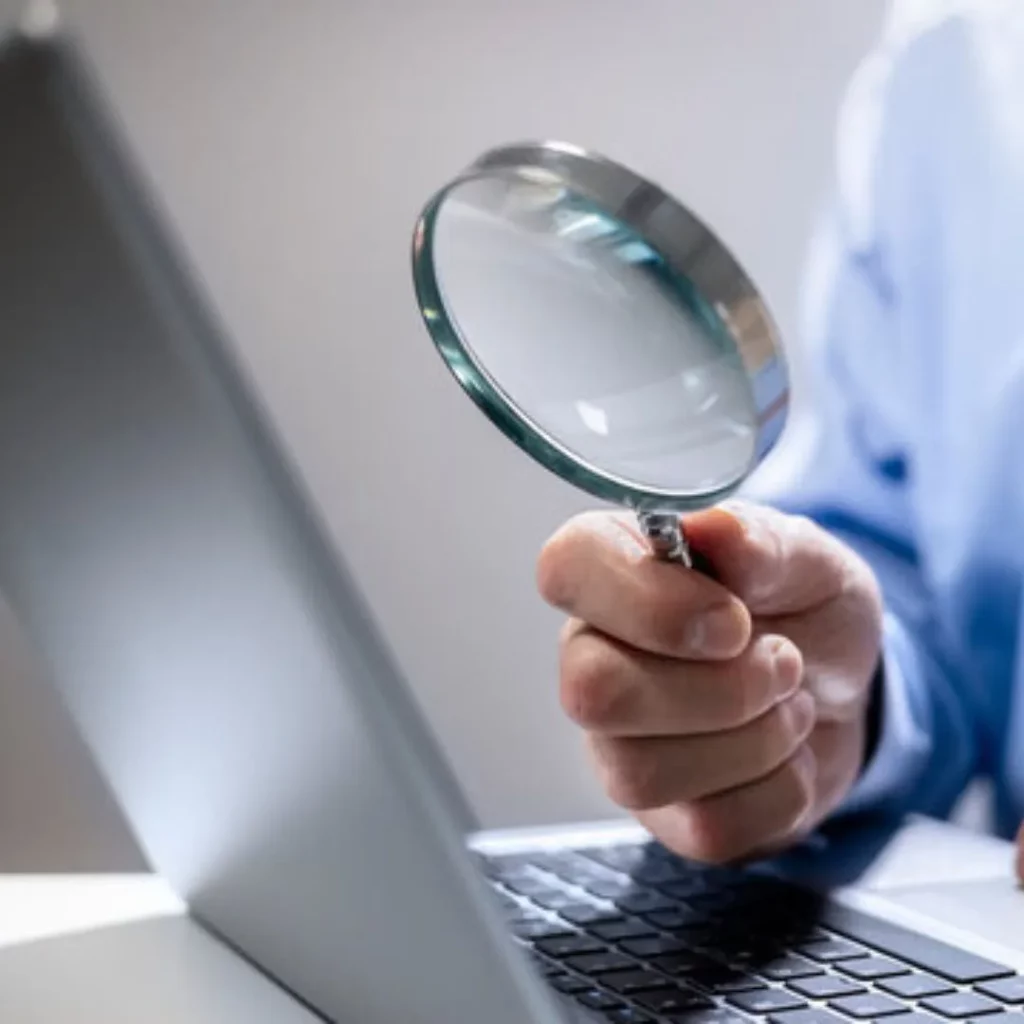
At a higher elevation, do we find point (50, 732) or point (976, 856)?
point (50, 732)

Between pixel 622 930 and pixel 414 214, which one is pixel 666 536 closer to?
pixel 622 930

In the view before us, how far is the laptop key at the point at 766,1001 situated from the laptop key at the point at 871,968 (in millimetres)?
28

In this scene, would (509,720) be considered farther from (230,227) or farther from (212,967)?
(212,967)

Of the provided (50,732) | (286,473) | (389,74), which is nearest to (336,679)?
(286,473)

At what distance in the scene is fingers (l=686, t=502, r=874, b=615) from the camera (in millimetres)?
468

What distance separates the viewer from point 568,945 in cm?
46

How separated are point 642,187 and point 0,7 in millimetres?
155

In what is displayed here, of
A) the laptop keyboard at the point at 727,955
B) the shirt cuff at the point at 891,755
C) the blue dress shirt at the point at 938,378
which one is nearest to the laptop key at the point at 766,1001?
the laptop keyboard at the point at 727,955

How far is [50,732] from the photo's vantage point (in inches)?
34.5

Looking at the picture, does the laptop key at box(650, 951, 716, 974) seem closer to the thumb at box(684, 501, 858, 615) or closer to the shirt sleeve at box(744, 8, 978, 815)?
the thumb at box(684, 501, 858, 615)

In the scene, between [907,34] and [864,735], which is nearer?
[864,735]

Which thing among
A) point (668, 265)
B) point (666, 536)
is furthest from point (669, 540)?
point (668, 265)

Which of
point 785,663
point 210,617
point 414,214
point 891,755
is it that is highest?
point 414,214

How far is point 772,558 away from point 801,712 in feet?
0.24
